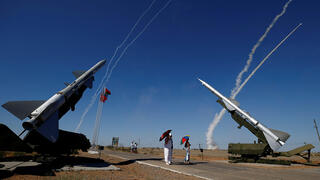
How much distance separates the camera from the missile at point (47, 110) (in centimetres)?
977

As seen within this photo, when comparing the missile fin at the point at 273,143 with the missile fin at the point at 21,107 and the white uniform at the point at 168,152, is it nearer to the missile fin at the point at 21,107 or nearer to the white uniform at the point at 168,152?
the white uniform at the point at 168,152

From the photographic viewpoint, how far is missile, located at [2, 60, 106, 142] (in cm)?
977

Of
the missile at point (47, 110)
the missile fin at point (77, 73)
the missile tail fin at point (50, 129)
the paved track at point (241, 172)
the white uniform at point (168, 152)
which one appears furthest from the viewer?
the missile fin at point (77, 73)

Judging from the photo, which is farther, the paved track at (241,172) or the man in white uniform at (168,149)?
the man in white uniform at (168,149)

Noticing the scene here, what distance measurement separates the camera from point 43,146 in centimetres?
993

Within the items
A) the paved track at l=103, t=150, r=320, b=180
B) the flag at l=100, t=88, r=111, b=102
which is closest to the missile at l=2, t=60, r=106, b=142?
the paved track at l=103, t=150, r=320, b=180

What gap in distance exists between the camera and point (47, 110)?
10.7 m

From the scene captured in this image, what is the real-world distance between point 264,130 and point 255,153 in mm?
2095

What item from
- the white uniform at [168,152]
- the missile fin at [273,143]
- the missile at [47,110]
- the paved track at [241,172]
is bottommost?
the paved track at [241,172]

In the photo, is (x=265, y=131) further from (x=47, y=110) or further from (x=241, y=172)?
(x=47, y=110)

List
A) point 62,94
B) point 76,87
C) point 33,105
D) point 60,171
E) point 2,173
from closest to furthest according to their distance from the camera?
point 2,173
point 60,171
point 33,105
point 62,94
point 76,87

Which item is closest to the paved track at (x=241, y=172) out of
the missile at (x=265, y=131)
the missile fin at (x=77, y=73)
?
the missile at (x=265, y=131)

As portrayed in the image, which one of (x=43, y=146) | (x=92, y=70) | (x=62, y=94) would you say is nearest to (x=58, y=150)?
(x=43, y=146)

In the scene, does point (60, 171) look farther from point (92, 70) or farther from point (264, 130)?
point (264, 130)
